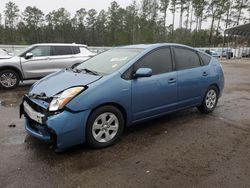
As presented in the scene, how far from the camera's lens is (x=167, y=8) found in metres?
56.8

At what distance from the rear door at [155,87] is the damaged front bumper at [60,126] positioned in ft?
3.22

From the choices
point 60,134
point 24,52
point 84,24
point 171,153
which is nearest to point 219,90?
point 171,153

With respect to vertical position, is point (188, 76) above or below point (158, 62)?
below

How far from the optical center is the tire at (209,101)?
17.8 ft

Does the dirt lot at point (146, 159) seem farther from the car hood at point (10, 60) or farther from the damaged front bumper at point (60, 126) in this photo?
the car hood at point (10, 60)

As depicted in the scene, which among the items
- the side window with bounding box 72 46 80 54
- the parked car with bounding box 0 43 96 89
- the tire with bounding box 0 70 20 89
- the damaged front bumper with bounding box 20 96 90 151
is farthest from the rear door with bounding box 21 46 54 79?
the damaged front bumper with bounding box 20 96 90 151

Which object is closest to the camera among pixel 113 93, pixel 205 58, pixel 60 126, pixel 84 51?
pixel 60 126

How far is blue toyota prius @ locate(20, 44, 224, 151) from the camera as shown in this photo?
3385 mm

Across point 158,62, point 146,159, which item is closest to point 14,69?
point 158,62

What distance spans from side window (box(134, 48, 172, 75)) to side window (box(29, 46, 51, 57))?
5.71 metres

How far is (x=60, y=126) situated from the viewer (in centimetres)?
326

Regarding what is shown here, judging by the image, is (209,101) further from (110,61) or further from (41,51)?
(41,51)

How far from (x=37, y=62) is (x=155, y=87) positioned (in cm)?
586

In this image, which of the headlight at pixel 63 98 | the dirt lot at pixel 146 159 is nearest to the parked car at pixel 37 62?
the dirt lot at pixel 146 159
